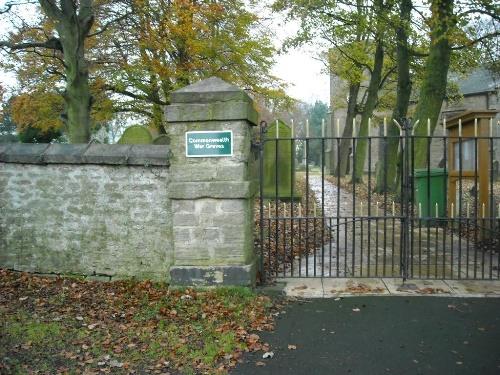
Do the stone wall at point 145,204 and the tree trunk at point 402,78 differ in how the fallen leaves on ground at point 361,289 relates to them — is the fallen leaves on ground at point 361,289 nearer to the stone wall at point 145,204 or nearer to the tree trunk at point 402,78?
the stone wall at point 145,204

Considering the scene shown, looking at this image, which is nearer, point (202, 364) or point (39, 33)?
point (202, 364)

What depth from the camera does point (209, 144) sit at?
20.9 ft

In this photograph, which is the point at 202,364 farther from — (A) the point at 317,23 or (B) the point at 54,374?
(A) the point at 317,23

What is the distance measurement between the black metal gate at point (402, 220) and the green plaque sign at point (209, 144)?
1.79 ft

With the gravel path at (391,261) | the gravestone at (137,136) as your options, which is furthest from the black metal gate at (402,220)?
the gravestone at (137,136)

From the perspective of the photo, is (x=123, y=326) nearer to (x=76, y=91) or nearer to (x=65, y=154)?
(x=65, y=154)

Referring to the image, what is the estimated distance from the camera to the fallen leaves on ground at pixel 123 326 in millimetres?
4504

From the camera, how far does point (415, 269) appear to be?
24.9ft

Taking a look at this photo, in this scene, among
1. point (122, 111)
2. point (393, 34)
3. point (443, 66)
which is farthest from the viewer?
point (122, 111)

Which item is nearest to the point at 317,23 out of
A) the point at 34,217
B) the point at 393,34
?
the point at 393,34

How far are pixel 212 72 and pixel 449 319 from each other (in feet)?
44.7

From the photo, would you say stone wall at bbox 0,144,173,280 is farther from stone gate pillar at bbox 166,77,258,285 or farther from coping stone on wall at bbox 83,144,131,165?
stone gate pillar at bbox 166,77,258,285

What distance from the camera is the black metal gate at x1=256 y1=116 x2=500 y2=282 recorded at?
6.70 meters

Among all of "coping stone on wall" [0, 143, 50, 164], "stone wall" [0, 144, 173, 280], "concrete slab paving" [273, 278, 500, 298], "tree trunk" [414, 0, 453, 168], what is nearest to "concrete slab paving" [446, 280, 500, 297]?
"concrete slab paving" [273, 278, 500, 298]
